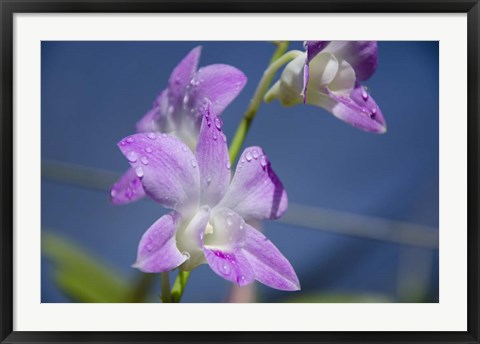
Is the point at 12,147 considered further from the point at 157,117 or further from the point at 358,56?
the point at 358,56

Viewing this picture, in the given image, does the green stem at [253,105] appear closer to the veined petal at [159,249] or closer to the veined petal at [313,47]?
the veined petal at [313,47]

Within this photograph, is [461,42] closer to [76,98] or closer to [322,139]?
[322,139]

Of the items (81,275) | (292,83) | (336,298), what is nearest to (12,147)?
(81,275)

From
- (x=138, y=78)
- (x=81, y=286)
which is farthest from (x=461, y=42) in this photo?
(x=81, y=286)

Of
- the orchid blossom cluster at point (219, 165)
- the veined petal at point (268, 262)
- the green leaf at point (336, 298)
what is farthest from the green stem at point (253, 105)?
the green leaf at point (336, 298)

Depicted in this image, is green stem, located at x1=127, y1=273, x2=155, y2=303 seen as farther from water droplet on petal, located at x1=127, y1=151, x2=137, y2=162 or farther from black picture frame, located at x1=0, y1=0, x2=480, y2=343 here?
water droplet on petal, located at x1=127, y1=151, x2=137, y2=162
